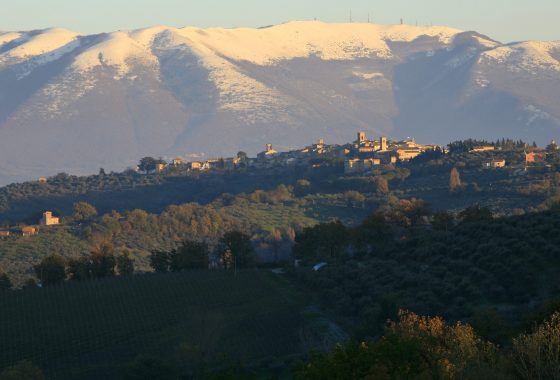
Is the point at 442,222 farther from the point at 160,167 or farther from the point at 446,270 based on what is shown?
the point at 160,167

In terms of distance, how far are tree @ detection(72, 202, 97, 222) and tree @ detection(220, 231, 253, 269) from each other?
3215 cm

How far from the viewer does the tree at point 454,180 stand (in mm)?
95106

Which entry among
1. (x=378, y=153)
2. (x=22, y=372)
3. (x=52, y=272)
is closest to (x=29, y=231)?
(x=52, y=272)

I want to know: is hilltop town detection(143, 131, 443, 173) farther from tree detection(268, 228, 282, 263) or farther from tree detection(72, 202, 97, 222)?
tree detection(268, 228, 282, 263)

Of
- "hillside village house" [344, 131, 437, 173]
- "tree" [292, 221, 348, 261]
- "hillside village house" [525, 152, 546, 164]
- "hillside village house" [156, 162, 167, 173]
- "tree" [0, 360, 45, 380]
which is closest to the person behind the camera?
"tree" [0, 360, 45, 380]

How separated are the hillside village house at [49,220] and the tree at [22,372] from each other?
53.7 m

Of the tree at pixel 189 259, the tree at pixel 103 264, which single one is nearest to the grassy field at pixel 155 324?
the tree at pixel 103 264

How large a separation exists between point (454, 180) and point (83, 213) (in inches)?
984

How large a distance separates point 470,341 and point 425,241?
2390 cm

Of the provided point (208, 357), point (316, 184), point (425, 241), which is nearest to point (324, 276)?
point (425, 241)

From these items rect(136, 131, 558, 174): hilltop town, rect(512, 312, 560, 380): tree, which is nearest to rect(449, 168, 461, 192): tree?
rect(136, 131, 558, 174): hilltop town

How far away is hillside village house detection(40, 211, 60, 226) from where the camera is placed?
91.8 metres

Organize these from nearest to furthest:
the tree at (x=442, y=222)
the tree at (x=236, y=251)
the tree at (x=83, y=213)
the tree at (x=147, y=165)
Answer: the tree at (x=442, y=222) → the tree at (x=236, y=251) → the tree at (x=83, y=213) → the tree at (x=147, y=165)

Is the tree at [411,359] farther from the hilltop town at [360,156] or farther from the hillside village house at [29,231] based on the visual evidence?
the hilltop town at [360,156]
